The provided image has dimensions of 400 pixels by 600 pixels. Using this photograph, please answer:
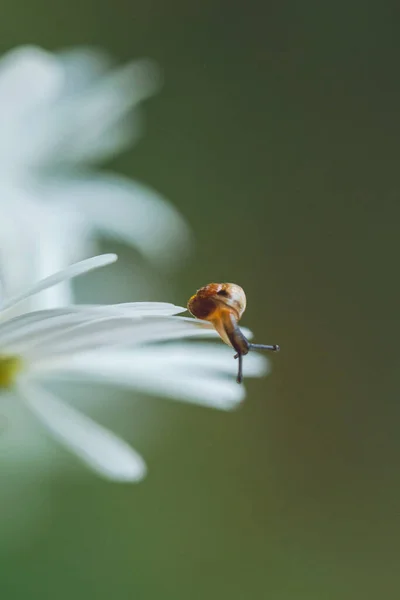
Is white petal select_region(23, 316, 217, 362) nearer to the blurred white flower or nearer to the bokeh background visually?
the blurred white flower

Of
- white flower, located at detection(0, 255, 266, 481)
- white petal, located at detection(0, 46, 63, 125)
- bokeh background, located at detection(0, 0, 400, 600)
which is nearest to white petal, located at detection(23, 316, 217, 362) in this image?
white flower, located at detection(0, 255, 266, 481)

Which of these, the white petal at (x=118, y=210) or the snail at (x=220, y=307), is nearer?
the snail at (x=220, y=307)

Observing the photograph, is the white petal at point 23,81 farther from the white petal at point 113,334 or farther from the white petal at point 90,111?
the white petal at point 113,334

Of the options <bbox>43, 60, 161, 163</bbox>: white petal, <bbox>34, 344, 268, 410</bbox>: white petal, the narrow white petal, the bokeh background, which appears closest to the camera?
the narrow white petal

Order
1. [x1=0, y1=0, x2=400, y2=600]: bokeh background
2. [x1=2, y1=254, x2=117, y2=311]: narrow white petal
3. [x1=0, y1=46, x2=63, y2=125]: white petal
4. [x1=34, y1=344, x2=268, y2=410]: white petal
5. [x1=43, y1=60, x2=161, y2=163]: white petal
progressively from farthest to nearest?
[x1=0, y1=0, x2=400, y2=600]: bokeh background
[x1=43, y1=60, x2=161, y2=163]: white petal
[x1=0, y1=46, x2=63, y2=125]: white petal
[x1=34, y1=344, x2=268, y2=410]: white petal
[x1=2, y1=254, x2=117, y2=311]: narrow white petal

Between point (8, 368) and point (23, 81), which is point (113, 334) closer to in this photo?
point (8, 368)

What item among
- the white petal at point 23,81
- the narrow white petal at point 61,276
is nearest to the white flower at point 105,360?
the narrow white petal at point 61,276

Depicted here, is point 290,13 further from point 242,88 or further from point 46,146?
point 46,146
